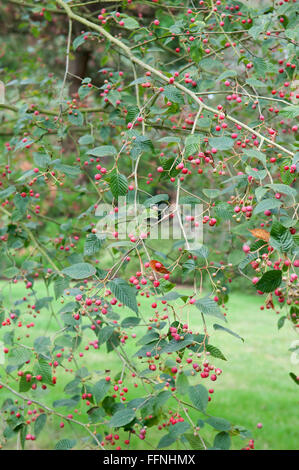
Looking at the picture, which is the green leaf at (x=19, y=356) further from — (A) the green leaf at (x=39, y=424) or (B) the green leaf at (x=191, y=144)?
(B) the green leaf at (x=191, y=144)

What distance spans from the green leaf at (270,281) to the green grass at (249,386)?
1217 millimetres

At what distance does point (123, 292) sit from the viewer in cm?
124

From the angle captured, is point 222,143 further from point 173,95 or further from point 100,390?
point 100,390

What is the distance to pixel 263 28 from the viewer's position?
1.75 metres

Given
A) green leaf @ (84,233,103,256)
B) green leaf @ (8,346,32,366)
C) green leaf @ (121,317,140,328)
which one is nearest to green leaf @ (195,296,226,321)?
green leaf @ (84,233,103,256)

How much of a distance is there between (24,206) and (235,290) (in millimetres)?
7932

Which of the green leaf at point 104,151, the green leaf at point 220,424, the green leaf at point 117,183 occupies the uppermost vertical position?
the green leaf at point 104,151

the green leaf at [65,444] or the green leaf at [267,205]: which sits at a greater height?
the green leaf at [267,205]

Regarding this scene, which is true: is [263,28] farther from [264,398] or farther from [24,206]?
[264,398]

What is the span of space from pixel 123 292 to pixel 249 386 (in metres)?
3.66

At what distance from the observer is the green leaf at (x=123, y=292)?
1229mm

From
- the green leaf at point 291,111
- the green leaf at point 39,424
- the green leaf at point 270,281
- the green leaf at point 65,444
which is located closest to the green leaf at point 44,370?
the green leaf at point 65,444

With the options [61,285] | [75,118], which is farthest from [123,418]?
[75,118]
